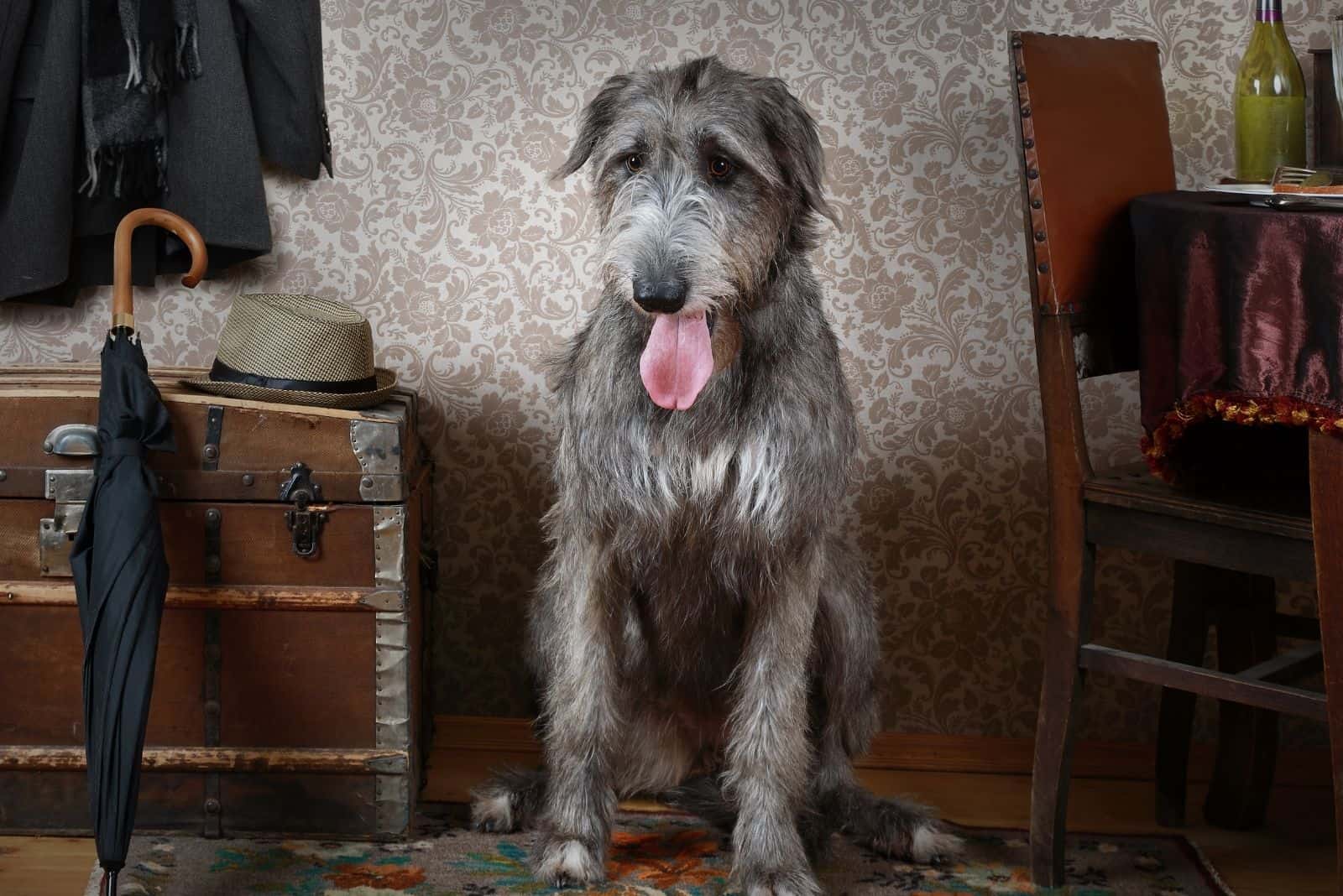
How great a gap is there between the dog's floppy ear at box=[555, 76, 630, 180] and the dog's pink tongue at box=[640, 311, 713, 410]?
30cm

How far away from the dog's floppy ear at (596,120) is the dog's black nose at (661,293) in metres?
0.28

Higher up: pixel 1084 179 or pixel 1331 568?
pixel 1084 179

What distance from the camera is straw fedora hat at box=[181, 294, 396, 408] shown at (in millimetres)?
2146

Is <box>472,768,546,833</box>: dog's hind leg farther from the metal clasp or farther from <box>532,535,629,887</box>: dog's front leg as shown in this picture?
the metal clasp

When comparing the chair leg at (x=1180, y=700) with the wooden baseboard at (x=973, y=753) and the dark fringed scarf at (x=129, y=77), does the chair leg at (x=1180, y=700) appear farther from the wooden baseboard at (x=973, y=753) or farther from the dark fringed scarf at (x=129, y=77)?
the dark fringed scarf at (x=129, y=77)

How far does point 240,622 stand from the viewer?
2135mm

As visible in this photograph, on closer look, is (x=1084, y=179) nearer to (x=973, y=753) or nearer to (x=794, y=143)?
(x=794, y=143)

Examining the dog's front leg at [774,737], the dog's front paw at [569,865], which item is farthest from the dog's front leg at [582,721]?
the dog's front leg at [774,737]

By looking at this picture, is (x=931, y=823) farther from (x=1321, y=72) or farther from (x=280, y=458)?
(x=1321, y=72)

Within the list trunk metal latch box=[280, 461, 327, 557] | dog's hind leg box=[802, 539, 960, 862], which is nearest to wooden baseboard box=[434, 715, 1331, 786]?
dog's hind leg box=[802, 539, 960, 862]

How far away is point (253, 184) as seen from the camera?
247 centimetres

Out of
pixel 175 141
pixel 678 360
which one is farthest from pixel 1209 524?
pixel 175 141

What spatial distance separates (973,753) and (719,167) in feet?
4.91

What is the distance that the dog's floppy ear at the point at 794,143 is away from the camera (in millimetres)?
1824
